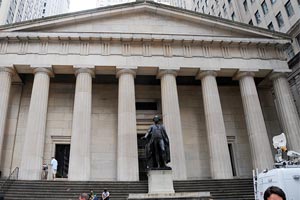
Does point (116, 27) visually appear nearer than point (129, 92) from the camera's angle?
No

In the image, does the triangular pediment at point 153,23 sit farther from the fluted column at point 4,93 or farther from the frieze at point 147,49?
the fluted column at point 4,93

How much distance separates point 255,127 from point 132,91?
9920mm

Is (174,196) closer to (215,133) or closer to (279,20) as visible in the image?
(215,133)

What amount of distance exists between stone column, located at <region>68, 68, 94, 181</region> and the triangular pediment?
4.62 m

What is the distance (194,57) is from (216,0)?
93.5ft

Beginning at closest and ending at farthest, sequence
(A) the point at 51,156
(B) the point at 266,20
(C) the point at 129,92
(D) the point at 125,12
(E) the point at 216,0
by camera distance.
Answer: (C) the point at 129,92 → (A) the point at 51,156 → (D) the point at 125,12 → (B) the point at 266,20 → (E) the point at 216,0

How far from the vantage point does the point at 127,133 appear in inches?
818


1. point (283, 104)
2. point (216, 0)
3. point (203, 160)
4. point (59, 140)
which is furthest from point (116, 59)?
point (216, 0)

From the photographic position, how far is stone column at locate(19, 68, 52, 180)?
19.2 m

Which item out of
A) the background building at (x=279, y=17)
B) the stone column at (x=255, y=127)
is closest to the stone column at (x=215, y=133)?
the stone column at (x=255, y=127)

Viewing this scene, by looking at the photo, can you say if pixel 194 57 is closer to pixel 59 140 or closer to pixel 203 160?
pixel 203 160

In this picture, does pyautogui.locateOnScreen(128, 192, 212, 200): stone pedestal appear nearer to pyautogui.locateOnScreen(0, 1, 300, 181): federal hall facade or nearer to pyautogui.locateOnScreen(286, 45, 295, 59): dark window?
pyautogui.locateOnScreen(0, 1, 300, 181): federal hall facade

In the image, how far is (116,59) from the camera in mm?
23203

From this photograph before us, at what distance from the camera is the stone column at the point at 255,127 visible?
2125 centimetres
